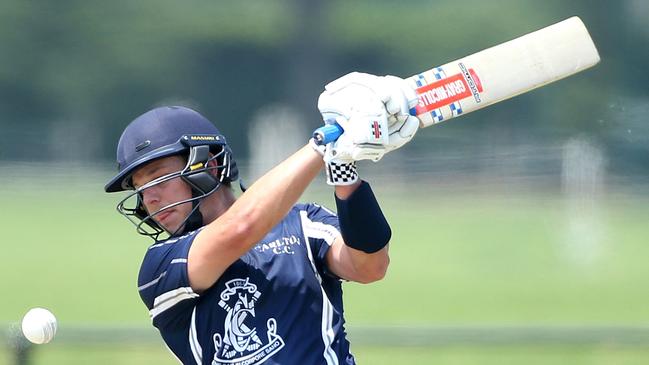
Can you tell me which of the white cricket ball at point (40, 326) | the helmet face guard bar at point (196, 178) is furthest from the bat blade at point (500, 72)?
the white cricket ball at point (40, 326)

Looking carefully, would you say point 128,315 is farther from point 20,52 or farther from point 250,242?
point 250,242

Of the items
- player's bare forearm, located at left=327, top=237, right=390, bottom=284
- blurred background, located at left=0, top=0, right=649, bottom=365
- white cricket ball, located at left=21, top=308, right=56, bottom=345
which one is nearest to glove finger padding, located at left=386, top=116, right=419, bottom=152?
player's bare forearm, located at left=327, top=237, right=390, bottom=284

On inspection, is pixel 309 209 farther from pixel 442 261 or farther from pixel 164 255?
pixel 442 261

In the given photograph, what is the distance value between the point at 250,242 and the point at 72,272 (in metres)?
2.94

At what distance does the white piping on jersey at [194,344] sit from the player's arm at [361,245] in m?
0.30

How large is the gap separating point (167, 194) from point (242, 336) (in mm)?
345

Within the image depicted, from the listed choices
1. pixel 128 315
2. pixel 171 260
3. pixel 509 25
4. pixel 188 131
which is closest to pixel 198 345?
pixel 171 260

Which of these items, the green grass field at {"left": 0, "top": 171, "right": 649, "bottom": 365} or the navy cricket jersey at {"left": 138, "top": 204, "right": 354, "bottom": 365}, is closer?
the navy cricket jersey at {"left": 138, "top": 204, "right": 354, "bottom": 365}

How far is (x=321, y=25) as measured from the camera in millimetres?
4746

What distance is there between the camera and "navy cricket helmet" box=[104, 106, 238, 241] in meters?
2.34

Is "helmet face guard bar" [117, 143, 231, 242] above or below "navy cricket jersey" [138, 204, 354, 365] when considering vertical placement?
above

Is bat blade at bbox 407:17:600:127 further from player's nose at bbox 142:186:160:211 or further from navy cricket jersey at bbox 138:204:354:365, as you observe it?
player's nose at bbox 142:186:160:211

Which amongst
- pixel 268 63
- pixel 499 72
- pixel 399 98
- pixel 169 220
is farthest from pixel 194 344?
pixel 268 63

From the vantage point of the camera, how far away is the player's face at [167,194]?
2.35 m
